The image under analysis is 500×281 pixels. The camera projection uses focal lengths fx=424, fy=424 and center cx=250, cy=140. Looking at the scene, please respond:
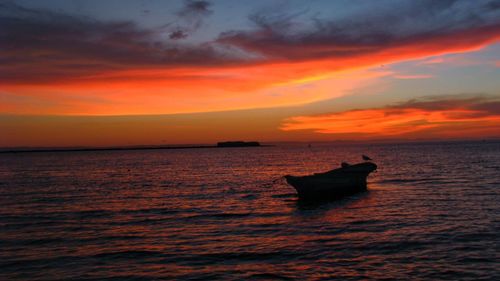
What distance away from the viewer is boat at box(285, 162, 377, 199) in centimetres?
3619

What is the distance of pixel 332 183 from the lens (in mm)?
38500

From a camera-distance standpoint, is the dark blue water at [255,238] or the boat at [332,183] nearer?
the dark blue water at [255,238]

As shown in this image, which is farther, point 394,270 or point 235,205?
point 235,205

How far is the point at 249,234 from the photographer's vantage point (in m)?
22.5

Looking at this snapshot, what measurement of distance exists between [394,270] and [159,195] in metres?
30.6

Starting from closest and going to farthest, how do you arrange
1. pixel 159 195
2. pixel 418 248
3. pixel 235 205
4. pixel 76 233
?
pixel 418 248
pixel 76 233
pixel 235 205
pixel 159 195

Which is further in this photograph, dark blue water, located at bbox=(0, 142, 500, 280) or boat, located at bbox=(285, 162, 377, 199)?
boat, located at bbox=(285, 162, 377, 199)

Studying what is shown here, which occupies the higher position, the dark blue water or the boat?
the boat

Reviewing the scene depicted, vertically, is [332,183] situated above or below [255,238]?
above

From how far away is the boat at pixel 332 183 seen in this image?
1425 inches

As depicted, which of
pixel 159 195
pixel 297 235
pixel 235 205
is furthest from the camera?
pixel 159 195

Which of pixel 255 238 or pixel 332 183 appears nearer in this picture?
pixel 255 238

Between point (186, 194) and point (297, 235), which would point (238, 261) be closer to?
point (297, 235)

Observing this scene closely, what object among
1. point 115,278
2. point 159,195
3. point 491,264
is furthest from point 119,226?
point 491,264
